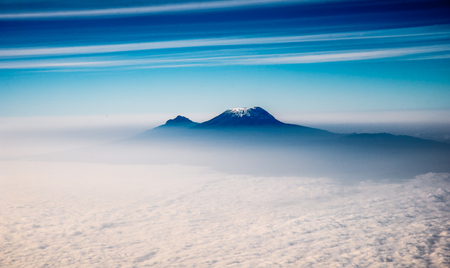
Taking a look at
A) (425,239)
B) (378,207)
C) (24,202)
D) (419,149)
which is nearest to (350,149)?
(419,149)

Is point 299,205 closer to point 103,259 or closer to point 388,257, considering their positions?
point 388,257

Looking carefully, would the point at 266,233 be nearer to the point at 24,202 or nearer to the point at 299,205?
the point at 299,205

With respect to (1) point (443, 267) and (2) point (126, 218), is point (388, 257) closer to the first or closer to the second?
(1) point (443, 267)

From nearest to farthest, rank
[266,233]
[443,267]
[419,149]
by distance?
1. [443,267]
2. [266,233]
3. [419,149]

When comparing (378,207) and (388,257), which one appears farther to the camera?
(378,207)

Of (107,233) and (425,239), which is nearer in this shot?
(425,239)

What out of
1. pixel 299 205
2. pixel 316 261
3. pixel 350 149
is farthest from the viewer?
pixel 350 149

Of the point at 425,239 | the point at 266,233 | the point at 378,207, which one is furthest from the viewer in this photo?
the point at 378,207

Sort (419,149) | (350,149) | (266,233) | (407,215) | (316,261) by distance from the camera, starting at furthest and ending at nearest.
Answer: (350,149)
(419,149)
(407,215)
(266,233)
(316,261)

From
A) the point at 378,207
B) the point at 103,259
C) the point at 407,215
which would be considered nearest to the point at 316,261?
the point at 103,259
